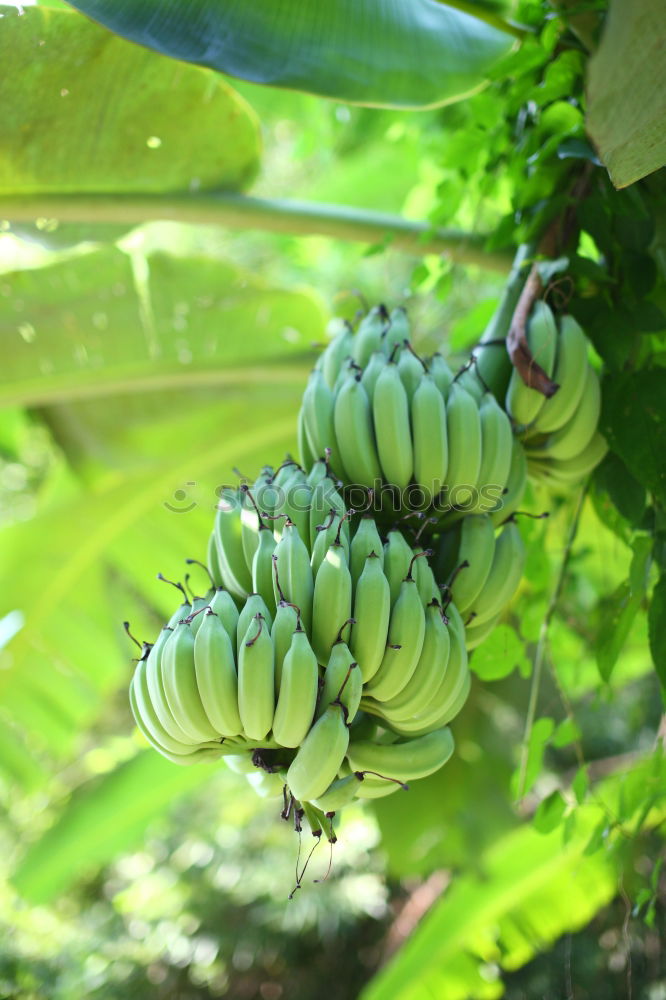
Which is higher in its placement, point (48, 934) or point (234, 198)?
point (234, 198)

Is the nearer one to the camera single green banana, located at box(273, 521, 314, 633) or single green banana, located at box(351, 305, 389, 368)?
single green banana, located at box(273, 521, 314, 633)

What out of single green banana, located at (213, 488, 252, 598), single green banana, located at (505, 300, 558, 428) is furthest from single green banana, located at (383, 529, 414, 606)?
single green banana, located at (505, 300, 558, 428)

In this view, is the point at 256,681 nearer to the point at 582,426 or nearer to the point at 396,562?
the point at 396,562

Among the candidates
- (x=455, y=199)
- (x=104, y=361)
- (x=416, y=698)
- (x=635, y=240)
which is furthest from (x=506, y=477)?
(x=104, y=361)

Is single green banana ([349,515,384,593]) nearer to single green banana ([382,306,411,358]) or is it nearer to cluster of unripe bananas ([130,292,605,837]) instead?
cluster of unripe bananas ([130,292,605,837])

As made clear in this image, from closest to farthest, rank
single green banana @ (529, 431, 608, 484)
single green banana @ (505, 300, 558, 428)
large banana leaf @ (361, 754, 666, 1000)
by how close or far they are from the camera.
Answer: single green banana @ (505, 300, 558, 428) → single green banana @ (529, 431, 608, 484) → large banana leaf @ (361, 754, 666, 1000)

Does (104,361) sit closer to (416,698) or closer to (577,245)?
(577,245)
